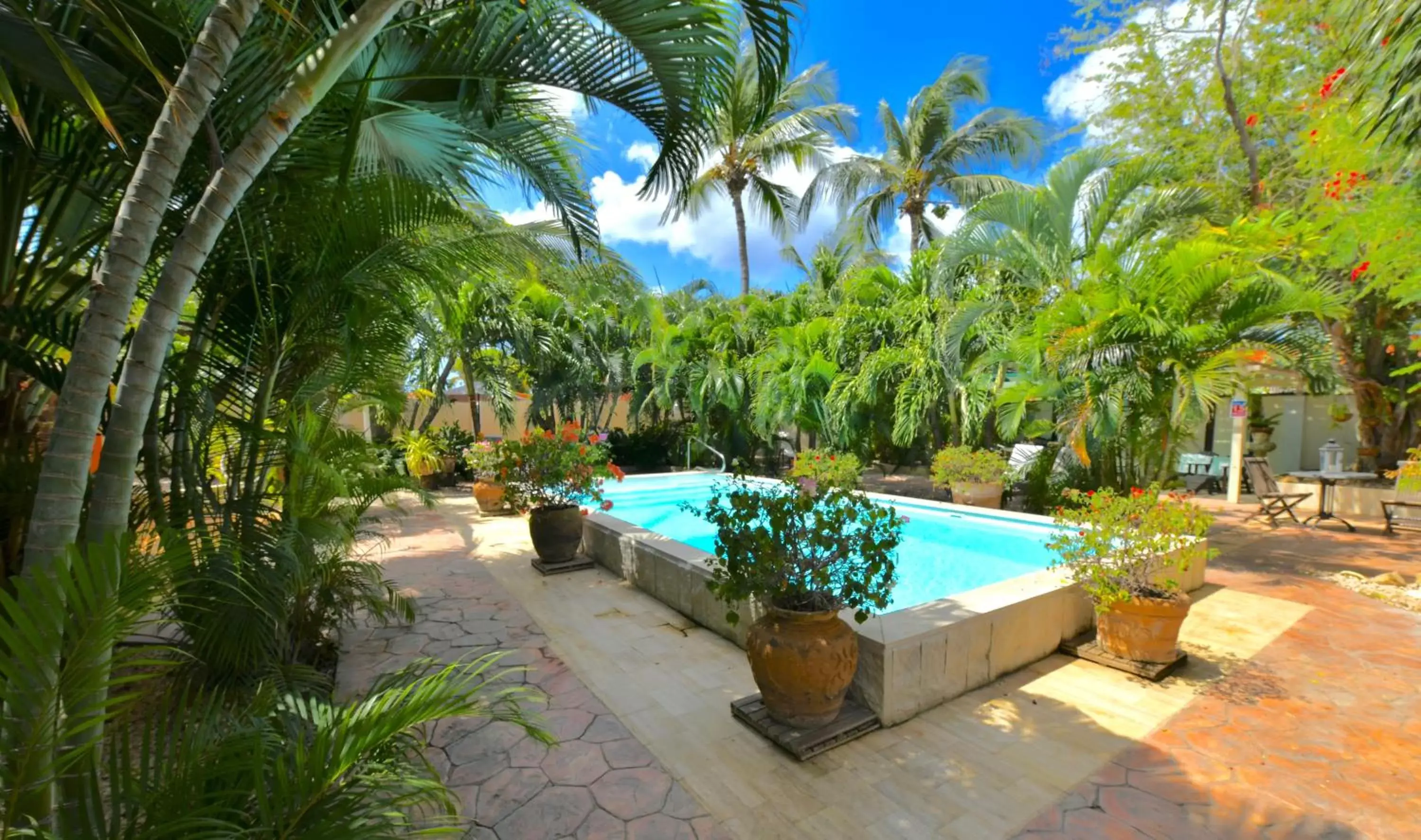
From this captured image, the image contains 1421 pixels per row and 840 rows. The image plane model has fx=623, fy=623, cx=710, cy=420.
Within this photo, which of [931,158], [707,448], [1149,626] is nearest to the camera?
[1149,626]

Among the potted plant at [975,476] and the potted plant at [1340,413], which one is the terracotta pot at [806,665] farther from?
the potted plant at [1340,413]

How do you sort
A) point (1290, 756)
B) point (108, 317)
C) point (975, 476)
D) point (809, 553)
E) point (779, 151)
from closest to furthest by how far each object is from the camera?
point (108, 317), point (1290, 756), point (809, 553), point (975, 476), point (779, 151)

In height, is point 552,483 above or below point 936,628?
above

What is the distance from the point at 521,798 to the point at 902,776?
175cm

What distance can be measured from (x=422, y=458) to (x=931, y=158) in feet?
51.3

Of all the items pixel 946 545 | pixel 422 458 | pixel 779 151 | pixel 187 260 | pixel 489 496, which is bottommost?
pixel 946 545

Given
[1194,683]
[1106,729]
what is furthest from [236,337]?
[1194,683]

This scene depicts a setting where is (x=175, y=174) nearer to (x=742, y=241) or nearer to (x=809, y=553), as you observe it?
(x=809, y=553)

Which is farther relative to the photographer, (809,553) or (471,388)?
(471,388)

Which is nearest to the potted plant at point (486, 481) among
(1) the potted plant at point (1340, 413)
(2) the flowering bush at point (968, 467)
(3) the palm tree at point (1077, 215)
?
(2) the flowering bush at point (968, 467)

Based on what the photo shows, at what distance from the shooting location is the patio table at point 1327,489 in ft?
30.4

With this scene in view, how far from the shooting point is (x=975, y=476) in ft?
30.3

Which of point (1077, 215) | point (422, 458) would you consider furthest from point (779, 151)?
point (422, 458)

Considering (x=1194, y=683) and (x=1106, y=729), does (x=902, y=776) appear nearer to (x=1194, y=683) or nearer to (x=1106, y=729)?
(x=1106, y=729)
